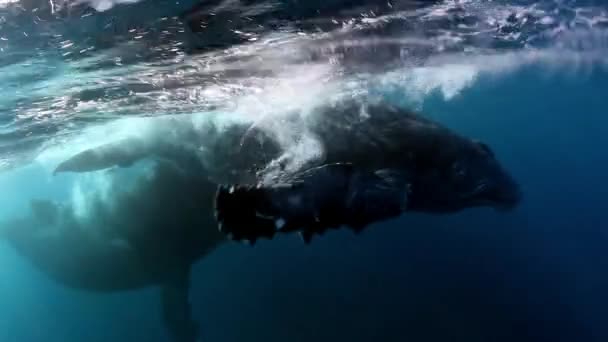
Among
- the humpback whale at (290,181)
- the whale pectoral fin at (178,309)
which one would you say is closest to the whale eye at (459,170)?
the humpback whale at (290,181)

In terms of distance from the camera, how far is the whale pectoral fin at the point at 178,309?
1836cm

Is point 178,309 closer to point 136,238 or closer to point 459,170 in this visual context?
point 136,238

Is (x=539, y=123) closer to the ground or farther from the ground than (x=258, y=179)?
closer to the ground

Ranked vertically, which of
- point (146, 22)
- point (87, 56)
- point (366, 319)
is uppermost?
point (146, 22)

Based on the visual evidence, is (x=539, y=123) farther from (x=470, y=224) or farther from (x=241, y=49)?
(x=241, y=49)

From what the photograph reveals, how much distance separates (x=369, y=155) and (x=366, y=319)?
14.6 metres

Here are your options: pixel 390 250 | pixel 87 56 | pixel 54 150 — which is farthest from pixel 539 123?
pixel 87 56

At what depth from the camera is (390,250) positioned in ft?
77.5

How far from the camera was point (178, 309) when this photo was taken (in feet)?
62.5

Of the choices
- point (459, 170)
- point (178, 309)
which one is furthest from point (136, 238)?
point (459, 170)

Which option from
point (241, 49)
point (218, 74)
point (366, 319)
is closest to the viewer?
point (241, 49)

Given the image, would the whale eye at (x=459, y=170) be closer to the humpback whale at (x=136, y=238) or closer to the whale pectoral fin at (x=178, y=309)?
the humpback whale at (x=136, y=238)

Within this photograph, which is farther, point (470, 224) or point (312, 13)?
point (470, 224)

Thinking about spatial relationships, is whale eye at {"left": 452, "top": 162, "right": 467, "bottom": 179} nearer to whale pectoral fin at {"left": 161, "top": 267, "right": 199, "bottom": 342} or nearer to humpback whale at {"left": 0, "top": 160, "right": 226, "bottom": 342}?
humpback whale at {"left": 0, "top": 160, "right": 226, "bottom": 342}
